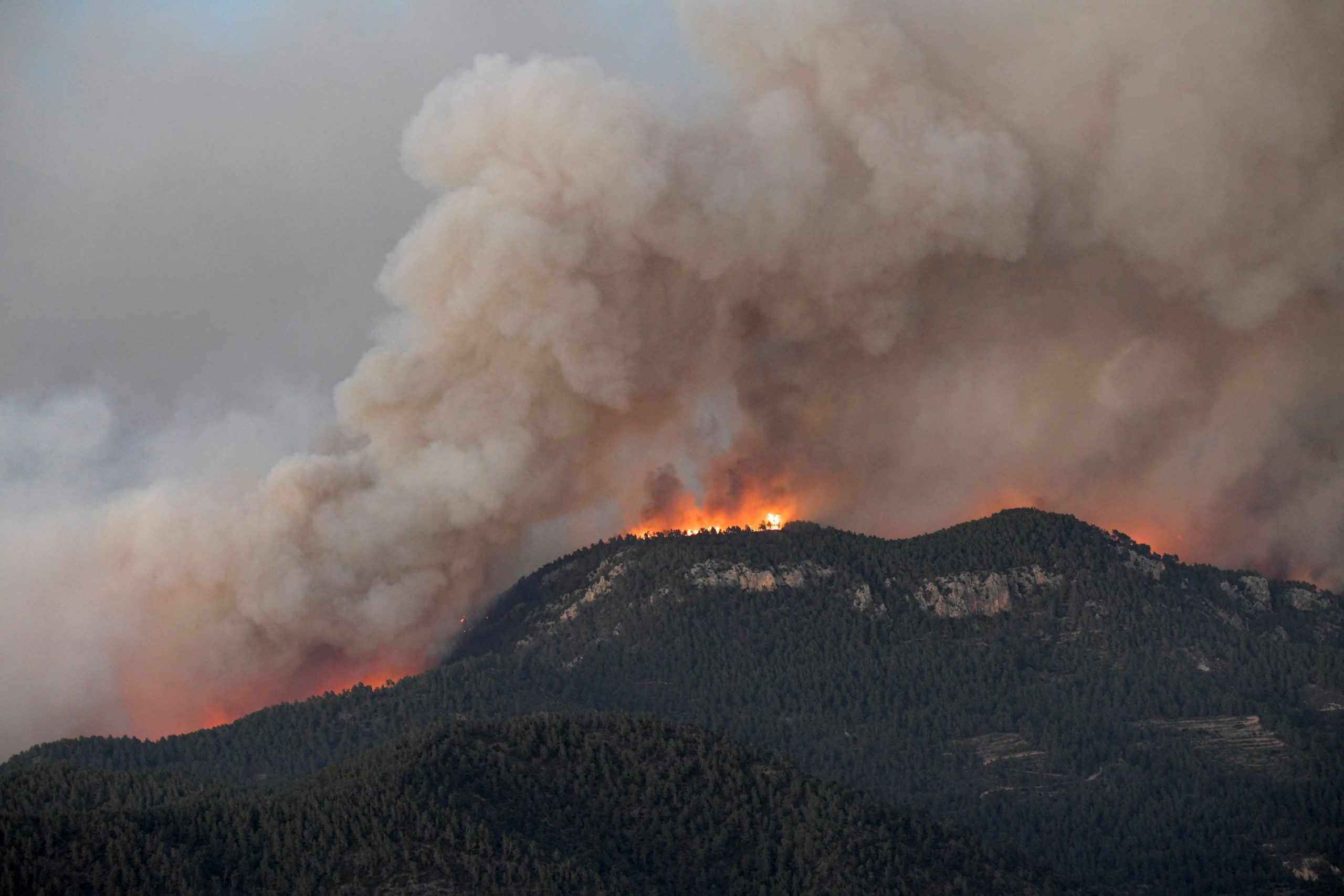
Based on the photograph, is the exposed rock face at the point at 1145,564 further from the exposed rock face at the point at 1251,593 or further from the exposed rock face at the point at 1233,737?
the exposed rock face at the point at 1233,737

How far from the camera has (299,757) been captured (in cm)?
9962

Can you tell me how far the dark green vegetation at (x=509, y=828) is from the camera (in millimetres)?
77312

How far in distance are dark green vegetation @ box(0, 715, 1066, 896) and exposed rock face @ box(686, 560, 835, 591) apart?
2547cm

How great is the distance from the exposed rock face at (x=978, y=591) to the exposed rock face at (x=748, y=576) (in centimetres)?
552

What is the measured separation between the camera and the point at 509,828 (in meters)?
A: 81.6

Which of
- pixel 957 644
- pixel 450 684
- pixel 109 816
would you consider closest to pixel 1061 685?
pixel 957 644

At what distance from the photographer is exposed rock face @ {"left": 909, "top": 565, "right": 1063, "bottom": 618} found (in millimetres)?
117312

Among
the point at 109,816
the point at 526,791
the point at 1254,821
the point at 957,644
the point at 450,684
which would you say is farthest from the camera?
the point at 957,644

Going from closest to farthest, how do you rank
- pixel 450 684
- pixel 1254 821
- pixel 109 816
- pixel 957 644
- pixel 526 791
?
pixel 109 816 → pixel 526 791 → pixel 1254 821 → pixel 450 684 → pixel 957 644

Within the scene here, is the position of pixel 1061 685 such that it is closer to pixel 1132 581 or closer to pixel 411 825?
pixel 1132 581

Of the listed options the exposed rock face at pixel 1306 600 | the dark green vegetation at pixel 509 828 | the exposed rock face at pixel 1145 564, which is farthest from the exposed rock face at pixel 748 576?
the exposed rock face at pixel 1306 600

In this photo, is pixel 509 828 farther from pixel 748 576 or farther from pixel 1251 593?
pixel 1251 593

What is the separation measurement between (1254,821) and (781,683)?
24.1 meters

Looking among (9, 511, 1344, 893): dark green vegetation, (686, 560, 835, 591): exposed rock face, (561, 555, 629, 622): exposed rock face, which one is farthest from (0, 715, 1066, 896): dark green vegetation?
(686, 560, 835, 591): exposed rock face
